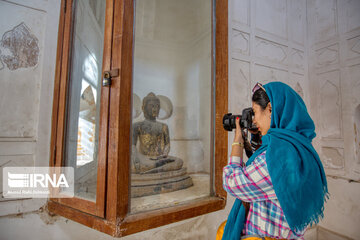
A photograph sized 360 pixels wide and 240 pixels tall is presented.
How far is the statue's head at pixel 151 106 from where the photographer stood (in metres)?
1.12

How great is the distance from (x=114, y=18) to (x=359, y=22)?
10.1 ft

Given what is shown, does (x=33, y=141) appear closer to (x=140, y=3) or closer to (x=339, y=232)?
(x=140, y=3)

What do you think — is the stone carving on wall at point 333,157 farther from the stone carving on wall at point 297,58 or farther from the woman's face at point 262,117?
the woman's face at point 262,117

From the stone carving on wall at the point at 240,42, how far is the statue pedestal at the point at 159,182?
1698 mm

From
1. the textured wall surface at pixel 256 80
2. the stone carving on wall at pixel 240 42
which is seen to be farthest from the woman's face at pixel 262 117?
the stone carving on wall at pixel 240 42

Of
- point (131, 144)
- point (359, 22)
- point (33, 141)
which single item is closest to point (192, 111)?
point (131, 144)

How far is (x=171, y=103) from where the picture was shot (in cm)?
132

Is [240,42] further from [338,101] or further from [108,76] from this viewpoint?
[108,76]

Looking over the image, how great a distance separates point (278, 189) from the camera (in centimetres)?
75

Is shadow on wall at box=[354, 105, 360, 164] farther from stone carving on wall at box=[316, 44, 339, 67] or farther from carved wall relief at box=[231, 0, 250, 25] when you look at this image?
carved wall relief at box=[231, 0, 250, 25]

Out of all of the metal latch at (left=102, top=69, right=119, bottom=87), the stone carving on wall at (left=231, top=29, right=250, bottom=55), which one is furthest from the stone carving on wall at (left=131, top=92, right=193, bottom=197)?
the stone carving on wall at (left=231, top=29, right=250, bottom=55)

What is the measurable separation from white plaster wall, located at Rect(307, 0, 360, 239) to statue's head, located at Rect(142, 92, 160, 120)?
2.68 m

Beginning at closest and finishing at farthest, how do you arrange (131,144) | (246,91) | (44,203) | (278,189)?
(278,189), (131,144), (44,203), (246,91)

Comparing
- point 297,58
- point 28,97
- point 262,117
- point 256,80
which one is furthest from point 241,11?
point 28,97
